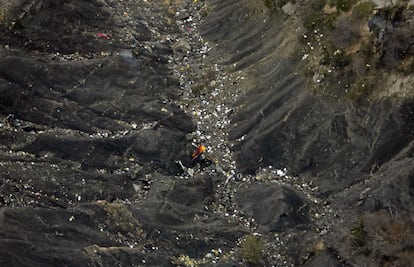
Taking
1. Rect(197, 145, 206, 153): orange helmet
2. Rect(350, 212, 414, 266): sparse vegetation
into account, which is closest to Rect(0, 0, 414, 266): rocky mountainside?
Rect(350, 212, 414, 266): sparse vegetation

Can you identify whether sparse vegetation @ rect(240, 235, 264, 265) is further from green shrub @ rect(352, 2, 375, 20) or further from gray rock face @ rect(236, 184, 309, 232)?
green shrub @ rect(352, 2, 375, 20)

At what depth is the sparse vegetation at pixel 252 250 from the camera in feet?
65.8

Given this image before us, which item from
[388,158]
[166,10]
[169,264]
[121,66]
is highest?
[166,10]

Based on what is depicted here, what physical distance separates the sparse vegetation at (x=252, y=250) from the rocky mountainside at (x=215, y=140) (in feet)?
0.24

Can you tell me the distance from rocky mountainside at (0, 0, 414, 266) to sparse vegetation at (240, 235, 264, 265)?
0.24 ft

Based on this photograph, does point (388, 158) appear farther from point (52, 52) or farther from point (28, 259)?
point (52, 52)

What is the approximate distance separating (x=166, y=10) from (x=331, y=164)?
13983mm

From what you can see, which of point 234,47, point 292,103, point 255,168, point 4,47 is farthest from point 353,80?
point 4,47

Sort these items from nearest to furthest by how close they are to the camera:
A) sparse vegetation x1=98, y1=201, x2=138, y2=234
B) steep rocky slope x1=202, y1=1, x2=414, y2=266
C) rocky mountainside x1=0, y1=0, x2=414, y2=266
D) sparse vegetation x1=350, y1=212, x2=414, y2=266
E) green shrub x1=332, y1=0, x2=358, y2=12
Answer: sparse vegetation x1=350, y1=212, x2=414, y2=266, rocky mountainside x1=0, y1=0, x2=414, y2=266, steep rocky slope x1=202, y1=1, x2=414, y2=266, sparse vegetation x1=98, y1=201, x2=138, y2=234, green shrub x1=332, y1=0, x2=358, y2=12

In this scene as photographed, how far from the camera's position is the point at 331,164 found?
875 inches

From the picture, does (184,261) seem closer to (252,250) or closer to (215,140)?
(252,250)

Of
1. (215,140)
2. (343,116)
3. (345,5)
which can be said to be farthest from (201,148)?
(345,5)

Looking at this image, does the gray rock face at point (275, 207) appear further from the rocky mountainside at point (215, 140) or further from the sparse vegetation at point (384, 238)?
the sparse vegetation at point (384, 238)

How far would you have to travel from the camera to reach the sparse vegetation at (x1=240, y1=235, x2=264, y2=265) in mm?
20048
